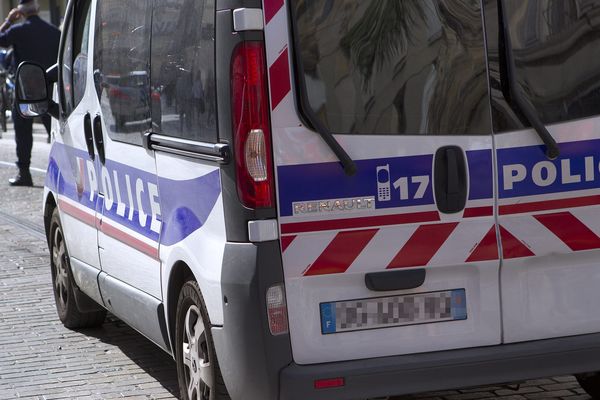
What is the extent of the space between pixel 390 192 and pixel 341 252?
27 cm

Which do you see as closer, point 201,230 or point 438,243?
point 438,243

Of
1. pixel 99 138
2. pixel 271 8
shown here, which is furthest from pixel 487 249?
pixel 99 138

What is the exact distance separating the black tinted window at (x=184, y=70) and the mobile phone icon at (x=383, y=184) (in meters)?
0.60

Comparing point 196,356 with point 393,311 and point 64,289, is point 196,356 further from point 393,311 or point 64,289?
point 64,289

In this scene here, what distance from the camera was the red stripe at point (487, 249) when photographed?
459cm

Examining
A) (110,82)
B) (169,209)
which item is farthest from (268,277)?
(110,82)

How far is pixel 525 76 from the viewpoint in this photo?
4.57m

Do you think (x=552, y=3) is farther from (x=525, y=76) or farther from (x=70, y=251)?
(x=70, y=251)

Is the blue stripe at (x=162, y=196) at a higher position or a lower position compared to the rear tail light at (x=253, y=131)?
lower

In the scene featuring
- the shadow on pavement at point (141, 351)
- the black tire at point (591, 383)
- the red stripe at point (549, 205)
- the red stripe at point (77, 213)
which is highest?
the red stripe at point (549, 205)

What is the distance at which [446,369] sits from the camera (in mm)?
4520

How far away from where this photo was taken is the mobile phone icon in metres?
4.48

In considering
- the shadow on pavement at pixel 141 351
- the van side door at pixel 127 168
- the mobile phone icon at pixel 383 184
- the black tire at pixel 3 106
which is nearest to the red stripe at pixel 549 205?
the mobile phone icon at pixel 383 184

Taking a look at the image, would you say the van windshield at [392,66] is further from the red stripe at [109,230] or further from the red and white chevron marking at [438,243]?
the red stripe at [109,230]
